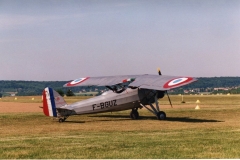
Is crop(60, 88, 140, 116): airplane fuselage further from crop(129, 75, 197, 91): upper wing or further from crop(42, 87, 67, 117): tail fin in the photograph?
crop(129, 75, 197, 91): upper wing

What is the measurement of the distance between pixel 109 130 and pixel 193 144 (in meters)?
7.14

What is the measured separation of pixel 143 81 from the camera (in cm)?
2648

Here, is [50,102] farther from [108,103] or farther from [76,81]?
[76,81]

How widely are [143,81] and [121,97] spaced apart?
5.74 ft

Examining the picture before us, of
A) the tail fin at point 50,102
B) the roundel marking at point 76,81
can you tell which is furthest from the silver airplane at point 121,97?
the roundel marking at point 76,81

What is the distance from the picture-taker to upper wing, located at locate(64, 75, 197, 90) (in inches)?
944

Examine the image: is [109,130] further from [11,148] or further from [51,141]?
[11,148]

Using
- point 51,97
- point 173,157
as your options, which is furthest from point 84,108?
point 173,157

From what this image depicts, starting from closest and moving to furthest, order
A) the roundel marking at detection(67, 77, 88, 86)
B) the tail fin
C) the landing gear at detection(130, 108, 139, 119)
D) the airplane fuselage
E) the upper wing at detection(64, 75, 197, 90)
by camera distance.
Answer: the upper wing at detection(64, 75, 197, 90) < the tail fin < the airplane fuselage < the landing gear at detection(130, 108, 139, 119) < the roundel marking at detection(67, 77, 88, 86)

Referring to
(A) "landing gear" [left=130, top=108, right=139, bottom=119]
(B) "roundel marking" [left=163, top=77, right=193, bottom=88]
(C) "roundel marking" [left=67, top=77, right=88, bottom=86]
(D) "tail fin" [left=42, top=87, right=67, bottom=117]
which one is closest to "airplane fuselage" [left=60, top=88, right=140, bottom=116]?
(D) "tail fin" [left=42, top=87, right=67, bottom=117]

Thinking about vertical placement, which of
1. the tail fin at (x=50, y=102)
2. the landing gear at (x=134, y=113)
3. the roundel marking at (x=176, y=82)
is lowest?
the landing gear at (x=134, y=113)

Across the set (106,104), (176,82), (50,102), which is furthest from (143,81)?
(50,102)

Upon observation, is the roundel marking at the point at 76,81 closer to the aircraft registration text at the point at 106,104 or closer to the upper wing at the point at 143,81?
the upper wing at the point at 143,81

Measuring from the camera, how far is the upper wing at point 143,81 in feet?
78.7
